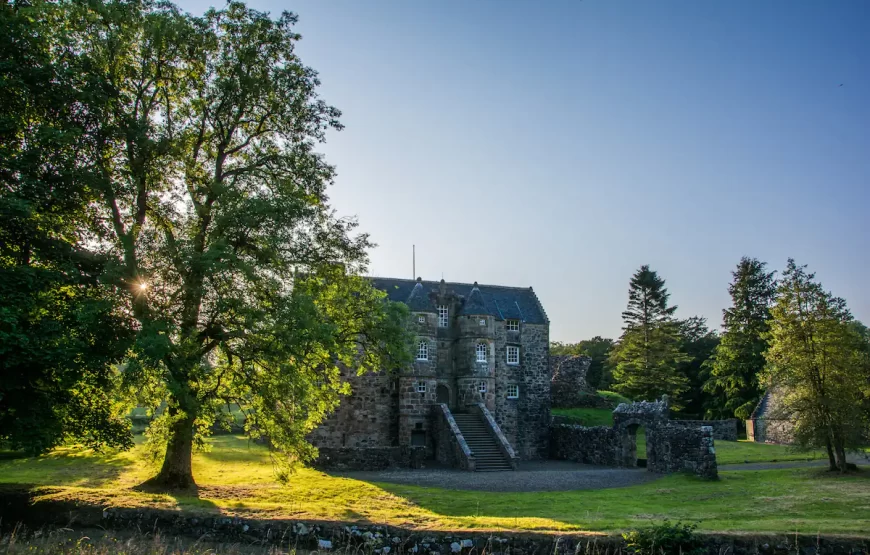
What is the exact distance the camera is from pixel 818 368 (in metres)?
26.7

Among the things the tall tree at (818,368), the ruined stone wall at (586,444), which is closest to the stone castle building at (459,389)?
the ruined stone wall at (586,444)

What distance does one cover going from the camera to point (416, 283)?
1582 inches

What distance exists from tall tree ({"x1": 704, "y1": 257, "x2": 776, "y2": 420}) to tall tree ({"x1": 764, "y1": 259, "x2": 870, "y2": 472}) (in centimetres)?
2771

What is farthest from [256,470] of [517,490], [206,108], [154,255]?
[206,108]

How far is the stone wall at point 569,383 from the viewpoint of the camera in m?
48.7

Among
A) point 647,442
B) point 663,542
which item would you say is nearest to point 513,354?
point 647,442

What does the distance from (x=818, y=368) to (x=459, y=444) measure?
17237 millimetres

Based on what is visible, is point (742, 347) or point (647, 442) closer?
point (647, 442)

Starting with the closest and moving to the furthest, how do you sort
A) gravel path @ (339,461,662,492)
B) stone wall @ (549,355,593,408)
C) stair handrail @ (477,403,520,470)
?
gravel path @ (339,461,662,492) → stair handrail @ (477,403,520,470) → stone wall @ (549,355,593,408)

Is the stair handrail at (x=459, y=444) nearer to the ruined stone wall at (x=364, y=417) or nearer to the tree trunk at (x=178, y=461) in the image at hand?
the ruined stone wall at (x=364, y=417)

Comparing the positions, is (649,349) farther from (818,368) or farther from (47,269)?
(47,269)

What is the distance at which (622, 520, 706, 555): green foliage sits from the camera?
1135 cm

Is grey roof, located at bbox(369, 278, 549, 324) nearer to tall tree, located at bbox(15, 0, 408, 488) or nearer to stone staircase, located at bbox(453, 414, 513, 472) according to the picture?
stone staircase, located at bbox(453, 414, 513, 472)

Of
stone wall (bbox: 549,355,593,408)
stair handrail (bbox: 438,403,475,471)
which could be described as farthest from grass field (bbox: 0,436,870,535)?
stone wall (bbox: 549,355,593,408)
